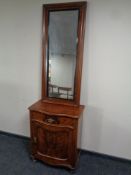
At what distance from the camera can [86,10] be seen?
77.5 inches

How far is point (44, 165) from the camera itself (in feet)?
7.01

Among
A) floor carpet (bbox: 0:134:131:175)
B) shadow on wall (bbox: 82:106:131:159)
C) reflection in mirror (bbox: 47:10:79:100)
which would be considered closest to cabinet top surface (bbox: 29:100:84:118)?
reflection in mirror (bbox: 47:10:79:100)

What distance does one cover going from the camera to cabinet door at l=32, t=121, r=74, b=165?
1.93m

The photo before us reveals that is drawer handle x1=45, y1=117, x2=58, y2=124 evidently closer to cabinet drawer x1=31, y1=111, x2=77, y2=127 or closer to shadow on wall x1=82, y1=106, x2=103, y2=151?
cabinet drawer x1=31, y1=111, x2=77, y2=127

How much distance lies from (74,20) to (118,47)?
24.0 inches

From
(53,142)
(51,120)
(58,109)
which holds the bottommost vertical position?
(53,142)

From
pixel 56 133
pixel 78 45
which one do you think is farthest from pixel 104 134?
pixel 78 45

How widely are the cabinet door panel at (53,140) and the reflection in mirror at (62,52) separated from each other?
448 millimetres

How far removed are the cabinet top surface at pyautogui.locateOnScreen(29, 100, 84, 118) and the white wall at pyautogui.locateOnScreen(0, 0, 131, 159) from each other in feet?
0.76

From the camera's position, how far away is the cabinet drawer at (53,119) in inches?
73.9

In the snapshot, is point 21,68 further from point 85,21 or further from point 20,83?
point 85,21

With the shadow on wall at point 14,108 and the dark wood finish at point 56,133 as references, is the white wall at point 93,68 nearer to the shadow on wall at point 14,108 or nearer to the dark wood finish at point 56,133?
the shadow on wall at point 14,108

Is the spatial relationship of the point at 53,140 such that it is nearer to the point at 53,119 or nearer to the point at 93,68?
the point at 53,119

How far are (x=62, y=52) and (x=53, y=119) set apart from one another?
2.75ft
